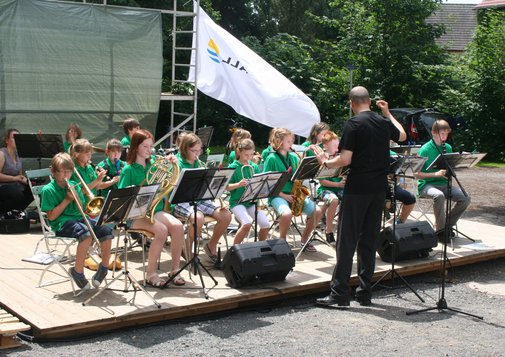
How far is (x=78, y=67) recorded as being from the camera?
12.0 meters

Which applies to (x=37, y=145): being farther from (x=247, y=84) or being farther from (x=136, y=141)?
(x=247, y=84)

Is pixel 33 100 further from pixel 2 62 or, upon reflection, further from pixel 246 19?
pixel 246 19

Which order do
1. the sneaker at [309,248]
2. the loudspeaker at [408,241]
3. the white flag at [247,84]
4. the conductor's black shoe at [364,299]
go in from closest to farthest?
the conductor's black shoe at [364,299] → the loudspeaker at [408,241] → the sneaker at [309,248] → the white flag at [247,84]

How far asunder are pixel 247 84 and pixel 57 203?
225 inches

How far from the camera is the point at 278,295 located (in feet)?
23.4

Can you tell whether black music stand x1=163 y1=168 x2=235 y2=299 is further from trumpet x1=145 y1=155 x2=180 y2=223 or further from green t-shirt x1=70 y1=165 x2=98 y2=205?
green t-shirt x1=70 y1=165 x2=98 y2=205

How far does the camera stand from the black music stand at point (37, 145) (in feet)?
31.6

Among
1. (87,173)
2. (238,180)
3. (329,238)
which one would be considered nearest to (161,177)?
(87,173)

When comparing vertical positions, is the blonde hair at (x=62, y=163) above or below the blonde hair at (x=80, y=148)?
below

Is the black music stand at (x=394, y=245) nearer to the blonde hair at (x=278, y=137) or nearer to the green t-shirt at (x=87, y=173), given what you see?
the blonde hair at (x=278, y=137)

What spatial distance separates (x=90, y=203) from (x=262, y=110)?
5544 millimetres

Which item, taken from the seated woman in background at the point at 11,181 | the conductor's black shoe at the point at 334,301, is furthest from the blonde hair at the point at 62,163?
the seated woman in background at the point at 11,181

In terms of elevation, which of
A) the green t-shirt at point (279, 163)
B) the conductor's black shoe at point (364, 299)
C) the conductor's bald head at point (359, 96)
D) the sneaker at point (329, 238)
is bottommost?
the conductor's black shoe at point (364, 299)

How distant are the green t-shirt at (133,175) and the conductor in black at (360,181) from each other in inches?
66.2
